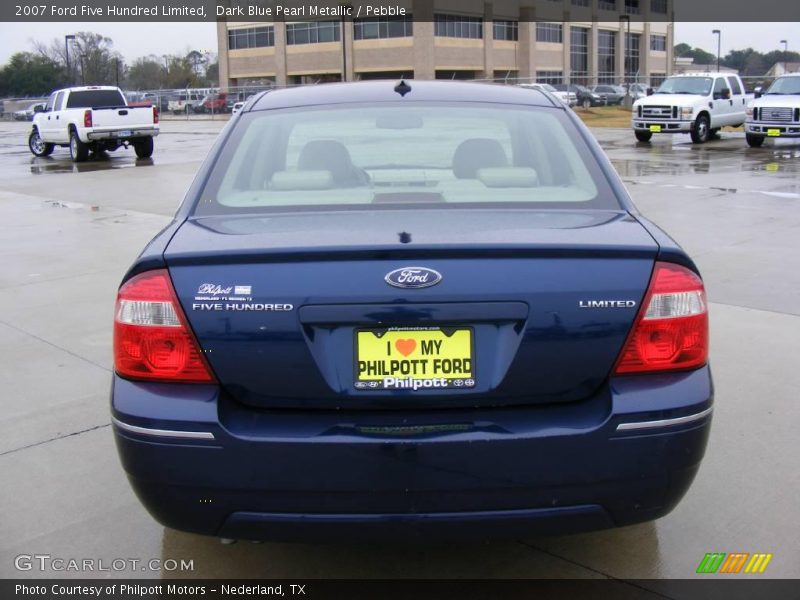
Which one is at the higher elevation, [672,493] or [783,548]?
[672,493]

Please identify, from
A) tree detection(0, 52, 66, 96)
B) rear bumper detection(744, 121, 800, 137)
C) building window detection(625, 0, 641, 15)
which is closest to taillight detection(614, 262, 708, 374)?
rear bumper detection(744, 121, 800, 137)

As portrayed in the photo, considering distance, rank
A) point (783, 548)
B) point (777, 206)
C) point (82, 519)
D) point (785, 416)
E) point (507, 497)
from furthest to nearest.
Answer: point (777, 206)
point (785, 416)
point (82, 519)
point (783, 548)
point (507, 497)

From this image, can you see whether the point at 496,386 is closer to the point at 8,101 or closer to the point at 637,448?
the point at 637,448

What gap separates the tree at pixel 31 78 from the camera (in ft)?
302

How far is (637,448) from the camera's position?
262 cm

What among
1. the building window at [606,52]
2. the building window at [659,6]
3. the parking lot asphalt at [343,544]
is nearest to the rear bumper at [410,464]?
the parking lot asphalt at [343,544]

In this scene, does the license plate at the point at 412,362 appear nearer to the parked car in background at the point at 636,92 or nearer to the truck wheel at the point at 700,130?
the truck wheel at the point at 700,130

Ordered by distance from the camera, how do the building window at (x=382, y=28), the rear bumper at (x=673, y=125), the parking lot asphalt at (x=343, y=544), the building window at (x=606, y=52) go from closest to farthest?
the parking lot asphalt at (x=343, y=544) → the rear bumper at (x=673, y=125) → the building window at (x=382, y=28) → the building window at (x=606, y=52)

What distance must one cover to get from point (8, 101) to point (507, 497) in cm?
8445

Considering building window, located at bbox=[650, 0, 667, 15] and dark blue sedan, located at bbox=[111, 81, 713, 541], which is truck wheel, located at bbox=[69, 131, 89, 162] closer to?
dark blue sedan, located at bbox=[111, 81, 713, 541]

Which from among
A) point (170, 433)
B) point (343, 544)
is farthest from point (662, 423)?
point (170, 433)

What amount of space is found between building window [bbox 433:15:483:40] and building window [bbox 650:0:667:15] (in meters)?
34.8

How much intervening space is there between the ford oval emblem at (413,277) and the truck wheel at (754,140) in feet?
75.8

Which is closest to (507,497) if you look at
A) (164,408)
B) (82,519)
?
(164,408)
